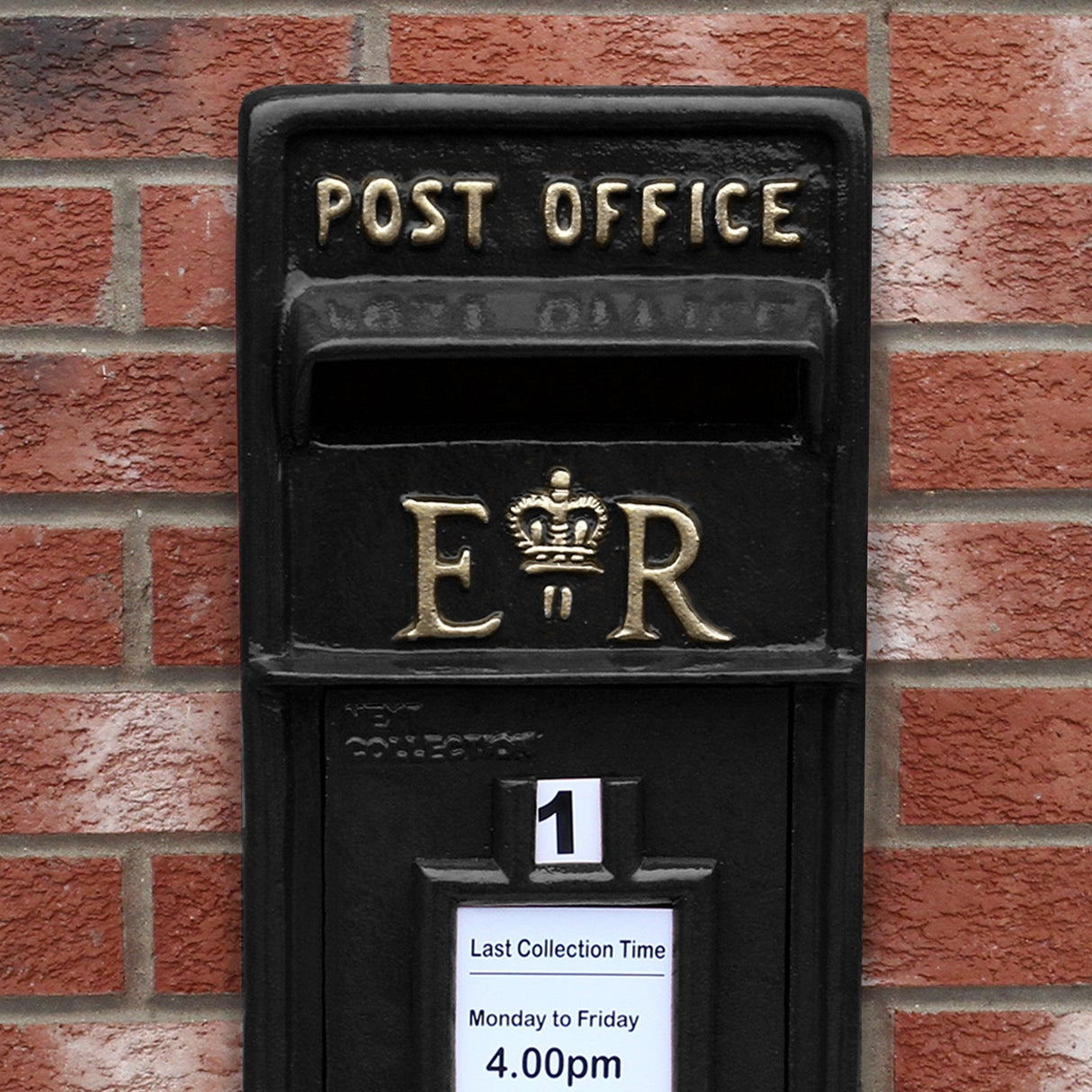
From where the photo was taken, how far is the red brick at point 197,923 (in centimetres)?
90

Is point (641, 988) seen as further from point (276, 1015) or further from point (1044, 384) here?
point (1044, 384)

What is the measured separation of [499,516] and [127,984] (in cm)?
45

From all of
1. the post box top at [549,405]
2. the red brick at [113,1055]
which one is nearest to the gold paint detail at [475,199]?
the post box top at [549,405]

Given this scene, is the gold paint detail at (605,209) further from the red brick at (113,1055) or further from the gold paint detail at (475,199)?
the red brick at (113,1055)

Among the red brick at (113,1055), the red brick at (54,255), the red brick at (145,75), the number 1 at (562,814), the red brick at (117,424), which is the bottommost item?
the red brick at (113,1055)

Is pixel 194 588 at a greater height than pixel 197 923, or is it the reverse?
pixel 194 588

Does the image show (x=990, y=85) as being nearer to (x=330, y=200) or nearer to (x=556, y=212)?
(x=556, y=212)

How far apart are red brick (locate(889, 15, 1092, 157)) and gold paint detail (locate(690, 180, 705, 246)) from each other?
194mm

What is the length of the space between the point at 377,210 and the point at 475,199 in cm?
6

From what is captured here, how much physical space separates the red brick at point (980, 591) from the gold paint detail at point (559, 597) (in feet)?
0.81

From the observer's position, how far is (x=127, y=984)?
2.97 feet

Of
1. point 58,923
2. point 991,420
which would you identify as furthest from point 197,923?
point 991,420

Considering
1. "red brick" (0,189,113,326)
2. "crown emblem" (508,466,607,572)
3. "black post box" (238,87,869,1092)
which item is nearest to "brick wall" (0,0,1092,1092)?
"red brick" (0,189,113,326)

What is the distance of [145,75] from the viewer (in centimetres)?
86
